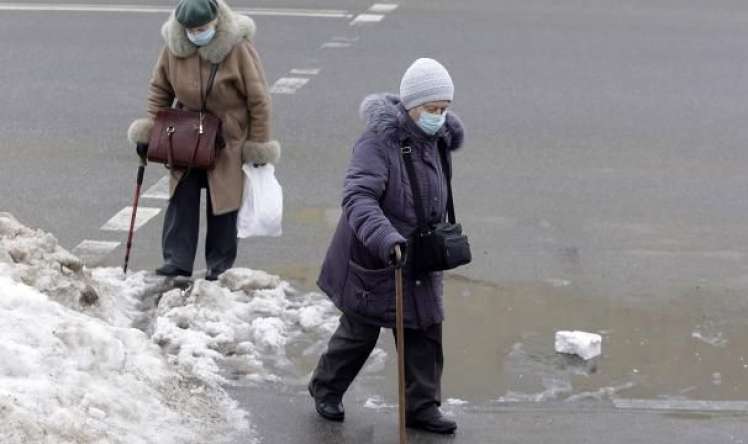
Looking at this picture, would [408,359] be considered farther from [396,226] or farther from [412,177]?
[412,177]

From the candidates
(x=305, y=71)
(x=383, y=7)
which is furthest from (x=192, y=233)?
(x=383, y=7)

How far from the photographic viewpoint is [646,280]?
8250mm

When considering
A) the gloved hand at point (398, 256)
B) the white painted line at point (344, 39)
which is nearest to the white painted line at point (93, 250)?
the gloved hand at point (398, 256)

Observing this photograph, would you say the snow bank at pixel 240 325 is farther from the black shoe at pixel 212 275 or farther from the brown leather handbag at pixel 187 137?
the brown leather handbag at pixel 187 137

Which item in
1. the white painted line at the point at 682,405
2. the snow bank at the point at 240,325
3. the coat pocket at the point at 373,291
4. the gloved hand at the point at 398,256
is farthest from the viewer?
the snow bank at the point at 240,325

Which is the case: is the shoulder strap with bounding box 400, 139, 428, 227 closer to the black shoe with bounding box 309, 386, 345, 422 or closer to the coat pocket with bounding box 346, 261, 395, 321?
the coat pocket with bounding box 346, 261, 395, 321

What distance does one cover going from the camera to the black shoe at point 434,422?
6.13 metres

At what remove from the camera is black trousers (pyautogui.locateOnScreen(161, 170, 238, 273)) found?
780cm

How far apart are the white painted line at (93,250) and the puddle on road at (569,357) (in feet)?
3.52

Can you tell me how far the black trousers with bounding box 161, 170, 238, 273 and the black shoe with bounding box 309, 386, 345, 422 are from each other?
1.85 meters

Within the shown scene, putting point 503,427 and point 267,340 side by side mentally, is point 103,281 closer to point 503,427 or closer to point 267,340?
point 267,340

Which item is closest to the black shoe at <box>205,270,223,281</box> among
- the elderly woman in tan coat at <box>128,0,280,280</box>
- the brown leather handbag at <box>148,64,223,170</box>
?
the elderly woman in tan coat at <box>128,0,280,280</box>

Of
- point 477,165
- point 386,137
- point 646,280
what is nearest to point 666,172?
point 477,165

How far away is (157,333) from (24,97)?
5.46m
